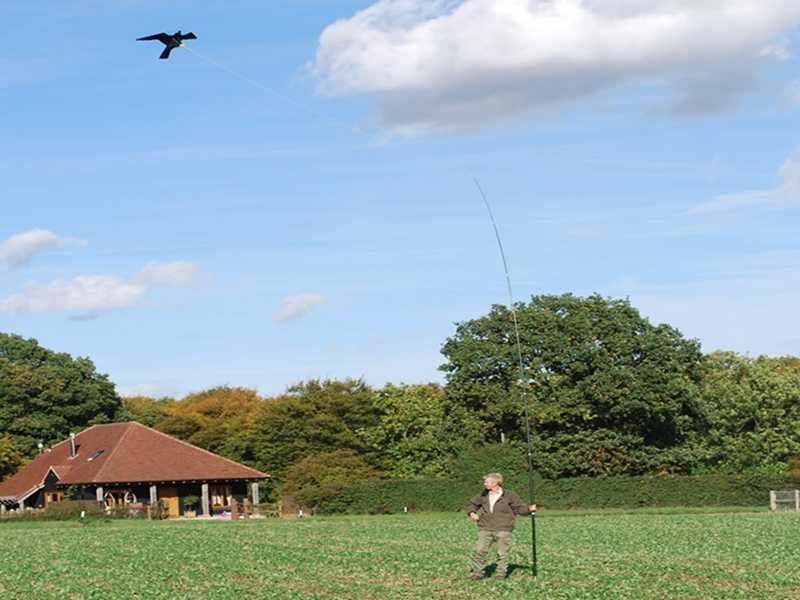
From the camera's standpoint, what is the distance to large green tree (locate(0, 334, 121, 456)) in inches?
3959

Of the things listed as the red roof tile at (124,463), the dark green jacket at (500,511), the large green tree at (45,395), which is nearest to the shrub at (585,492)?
the red roof tile at (124,463)

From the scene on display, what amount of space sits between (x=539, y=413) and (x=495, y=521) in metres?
59.0

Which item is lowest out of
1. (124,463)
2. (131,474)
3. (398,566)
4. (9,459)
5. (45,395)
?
(398,566)

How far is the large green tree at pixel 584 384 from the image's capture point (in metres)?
82.9

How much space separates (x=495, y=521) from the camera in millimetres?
24656

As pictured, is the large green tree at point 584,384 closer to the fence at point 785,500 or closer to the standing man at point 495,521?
the fence at point 785,500

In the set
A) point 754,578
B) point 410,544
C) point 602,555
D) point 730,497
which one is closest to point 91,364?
point 730,497

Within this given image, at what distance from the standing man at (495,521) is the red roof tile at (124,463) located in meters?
64.0

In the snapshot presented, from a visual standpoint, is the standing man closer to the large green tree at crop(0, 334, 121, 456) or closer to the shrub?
the shrub

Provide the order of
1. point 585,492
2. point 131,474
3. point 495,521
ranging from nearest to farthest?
point 495,521, point 585,492, point 131,474

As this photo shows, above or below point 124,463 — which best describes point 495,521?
below

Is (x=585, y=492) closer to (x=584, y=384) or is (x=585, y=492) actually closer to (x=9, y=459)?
(x=584, y=384)

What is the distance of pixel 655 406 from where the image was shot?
82.9m

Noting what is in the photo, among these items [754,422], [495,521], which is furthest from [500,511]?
[754,422]
